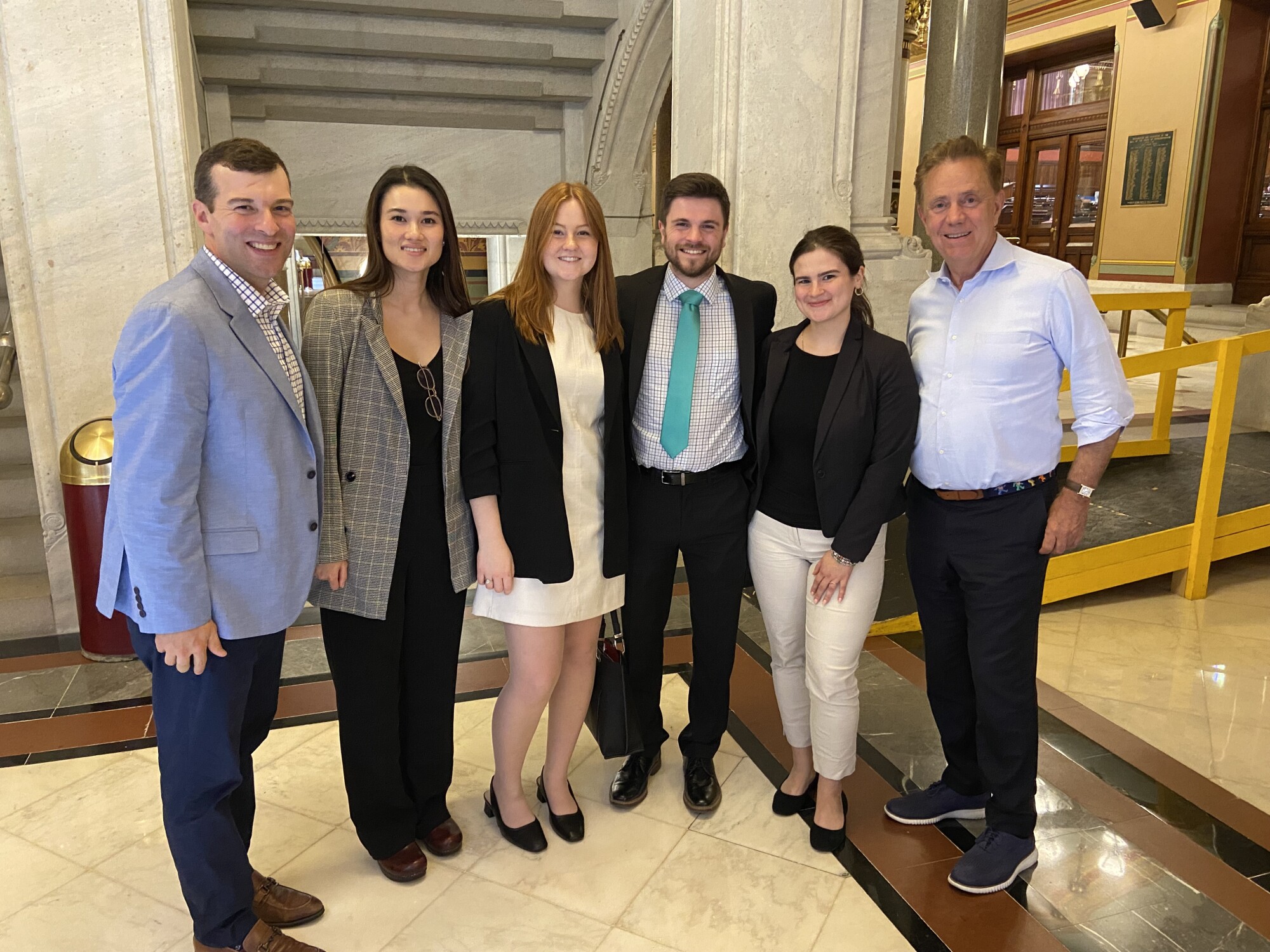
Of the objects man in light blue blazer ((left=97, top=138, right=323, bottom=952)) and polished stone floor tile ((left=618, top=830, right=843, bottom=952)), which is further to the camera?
polished stone floor tile ((left=618, top=830, right=843, bottom=952))

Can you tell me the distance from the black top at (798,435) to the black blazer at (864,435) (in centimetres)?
3

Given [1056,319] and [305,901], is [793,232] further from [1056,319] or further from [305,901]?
[305,901]

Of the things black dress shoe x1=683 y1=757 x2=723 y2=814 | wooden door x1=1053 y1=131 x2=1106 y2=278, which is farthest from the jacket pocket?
wooden door x1=1053 y1=131 x2=1106 y2=278

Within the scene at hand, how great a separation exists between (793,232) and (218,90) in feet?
16.6

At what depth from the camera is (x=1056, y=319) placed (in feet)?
7.33

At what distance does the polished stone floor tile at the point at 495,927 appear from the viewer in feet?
7.36

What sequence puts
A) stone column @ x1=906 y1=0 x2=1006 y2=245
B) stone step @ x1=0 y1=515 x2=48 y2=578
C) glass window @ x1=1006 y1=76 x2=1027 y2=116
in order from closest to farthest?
stone step @ x1=0 y1=515 x2=48 y2=578 < stone column @ x1=906 y1=0 x2=1006 y2=245 < glass window @ x1=1006 y1=76 x2=1027 y2=116

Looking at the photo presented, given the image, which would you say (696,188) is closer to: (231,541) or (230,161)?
(230,161)

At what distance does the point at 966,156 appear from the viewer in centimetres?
224

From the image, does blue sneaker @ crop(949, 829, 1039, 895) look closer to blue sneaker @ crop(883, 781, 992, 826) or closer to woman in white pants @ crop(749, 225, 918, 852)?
blue sneaker @ crop(883, 781, 992, 826)

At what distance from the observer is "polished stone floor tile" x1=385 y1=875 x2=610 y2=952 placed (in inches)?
88.4

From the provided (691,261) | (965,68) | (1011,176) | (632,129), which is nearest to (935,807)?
(691,261)

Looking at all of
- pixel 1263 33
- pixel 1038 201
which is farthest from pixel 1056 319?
pixel 1038 201

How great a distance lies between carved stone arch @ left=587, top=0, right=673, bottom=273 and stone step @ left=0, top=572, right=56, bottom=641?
208 inches
